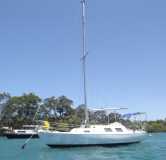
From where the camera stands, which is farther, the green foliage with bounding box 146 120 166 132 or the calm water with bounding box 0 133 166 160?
the green foliage with bounding box 146 120 166 132

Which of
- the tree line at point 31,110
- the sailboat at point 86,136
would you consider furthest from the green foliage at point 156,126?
the sailboat at point 86,136

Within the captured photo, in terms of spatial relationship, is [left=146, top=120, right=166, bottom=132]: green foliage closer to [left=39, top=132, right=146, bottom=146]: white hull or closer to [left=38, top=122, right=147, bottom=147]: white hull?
[left=38, top=122, right=147, bottom=147]: white hull

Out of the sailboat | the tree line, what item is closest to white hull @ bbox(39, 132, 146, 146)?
the sailboat

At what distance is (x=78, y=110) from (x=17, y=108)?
1701 cm

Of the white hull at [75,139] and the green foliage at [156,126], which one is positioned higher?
the green foliage at [156,126]

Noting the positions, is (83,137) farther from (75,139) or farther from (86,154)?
(86,154)

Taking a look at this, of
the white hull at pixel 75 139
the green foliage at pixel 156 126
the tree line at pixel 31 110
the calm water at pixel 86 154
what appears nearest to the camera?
the calm water at pixel 86 154

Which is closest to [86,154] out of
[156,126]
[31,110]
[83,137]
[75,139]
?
[75,139]

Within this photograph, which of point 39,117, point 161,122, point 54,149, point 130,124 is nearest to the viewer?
point 54,149

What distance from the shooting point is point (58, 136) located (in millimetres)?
48688

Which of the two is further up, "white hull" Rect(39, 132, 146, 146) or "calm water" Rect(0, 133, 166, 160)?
"white hull" Rect(39, 132, 146, 146)

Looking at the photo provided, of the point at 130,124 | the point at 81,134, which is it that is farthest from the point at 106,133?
the point at 130,124

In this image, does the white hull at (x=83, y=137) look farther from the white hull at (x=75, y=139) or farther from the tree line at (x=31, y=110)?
the tree line at (x=31, y=110)

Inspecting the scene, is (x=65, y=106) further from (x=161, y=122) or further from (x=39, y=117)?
(x=161, y=122)
